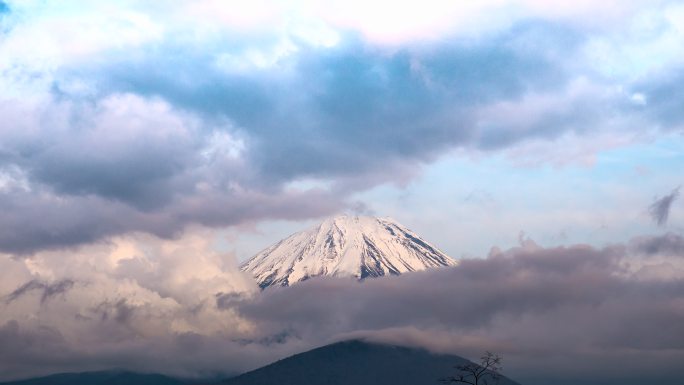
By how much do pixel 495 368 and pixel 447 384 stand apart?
22.2ft

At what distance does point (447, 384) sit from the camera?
81.4 metres

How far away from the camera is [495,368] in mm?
85875
